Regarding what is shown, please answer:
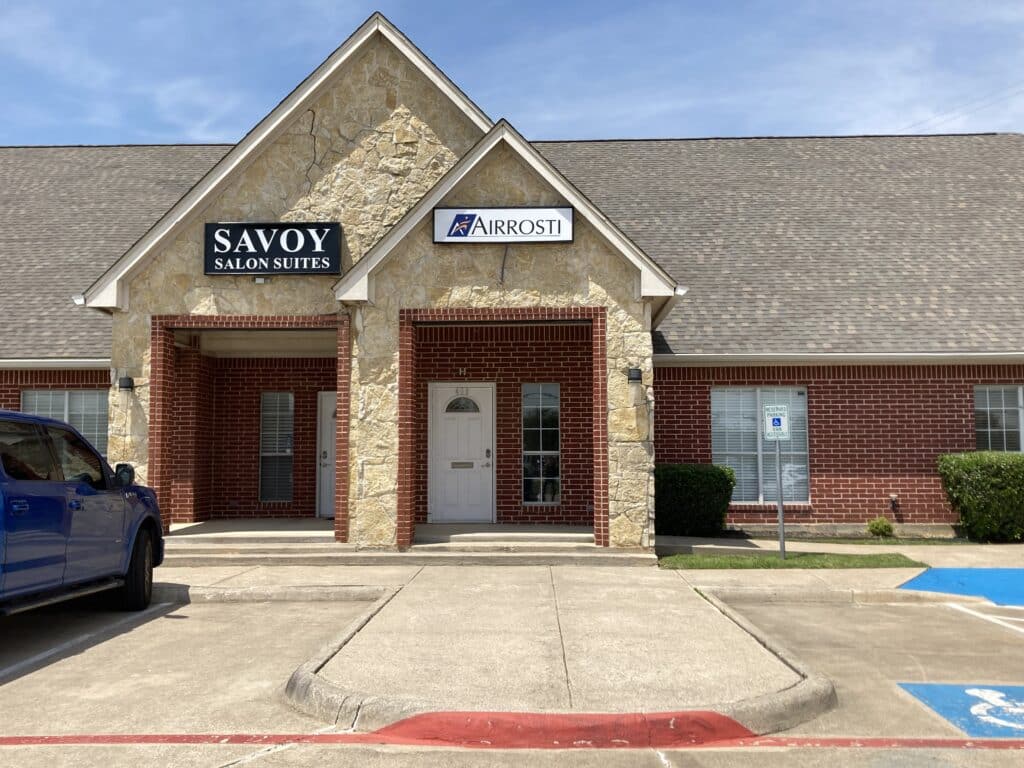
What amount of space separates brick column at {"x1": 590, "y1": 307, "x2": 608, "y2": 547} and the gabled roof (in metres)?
0.89

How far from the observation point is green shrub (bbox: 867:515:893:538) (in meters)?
14.7

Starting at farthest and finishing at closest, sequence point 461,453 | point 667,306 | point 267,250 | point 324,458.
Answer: point 324,458 < point 461,453 < point 667,306 < point 267,250

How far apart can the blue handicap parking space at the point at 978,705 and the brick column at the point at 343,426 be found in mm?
7955

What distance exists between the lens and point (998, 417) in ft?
49.8

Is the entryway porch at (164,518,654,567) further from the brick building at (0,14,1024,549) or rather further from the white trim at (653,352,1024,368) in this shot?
the white trim at (653,352,1024,368)

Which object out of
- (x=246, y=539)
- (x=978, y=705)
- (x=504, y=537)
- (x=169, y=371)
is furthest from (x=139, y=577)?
(x=978, y=705)

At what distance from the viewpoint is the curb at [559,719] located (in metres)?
5.29

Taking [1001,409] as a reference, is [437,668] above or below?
below

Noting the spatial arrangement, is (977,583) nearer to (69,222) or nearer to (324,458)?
(324,458)

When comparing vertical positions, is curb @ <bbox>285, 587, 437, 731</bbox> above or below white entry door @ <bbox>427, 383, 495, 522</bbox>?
below

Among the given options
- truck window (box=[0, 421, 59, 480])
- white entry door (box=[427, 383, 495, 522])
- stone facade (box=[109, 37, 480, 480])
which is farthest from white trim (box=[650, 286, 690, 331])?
truck window (box=[0, 421, 59, 480])

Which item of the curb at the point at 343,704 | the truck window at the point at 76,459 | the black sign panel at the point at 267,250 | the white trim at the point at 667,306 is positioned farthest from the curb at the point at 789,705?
the black sign panel at the point at 267,250

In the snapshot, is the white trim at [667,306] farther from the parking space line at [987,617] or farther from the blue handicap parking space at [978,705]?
the blue handicap parking space at [978,705]

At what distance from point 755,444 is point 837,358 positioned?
2.08 metres
